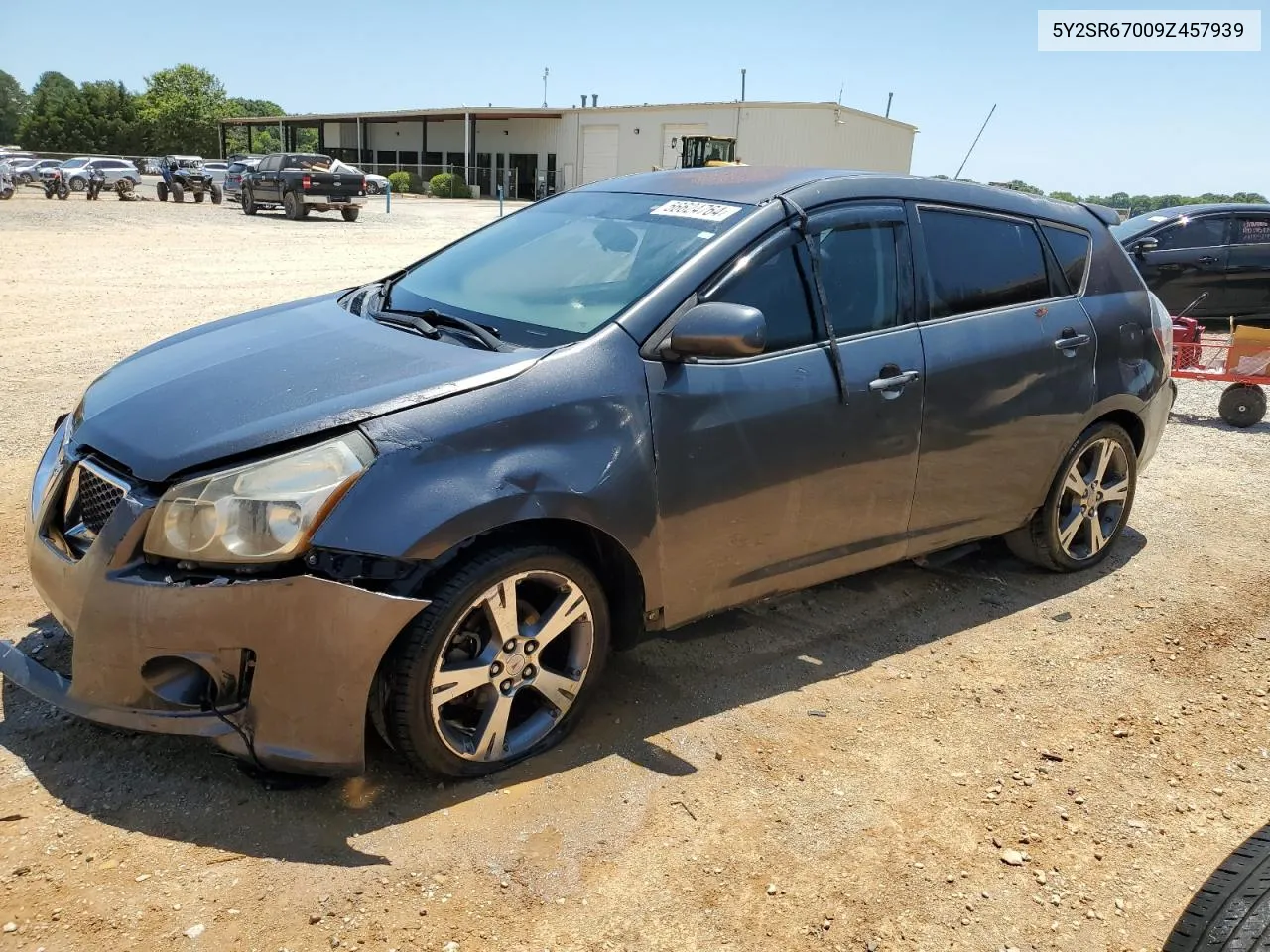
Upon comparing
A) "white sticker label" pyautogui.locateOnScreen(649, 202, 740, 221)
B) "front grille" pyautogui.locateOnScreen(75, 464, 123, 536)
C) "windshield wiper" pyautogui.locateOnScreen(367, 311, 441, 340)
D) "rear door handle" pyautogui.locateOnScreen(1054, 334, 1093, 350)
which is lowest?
"front grille" pyautogui.locateOnScreen(75, 464, 123, 536)

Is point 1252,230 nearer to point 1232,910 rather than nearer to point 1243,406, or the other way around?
point 1243,406

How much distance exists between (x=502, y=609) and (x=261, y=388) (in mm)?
962

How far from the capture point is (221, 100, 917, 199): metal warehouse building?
40.2 m

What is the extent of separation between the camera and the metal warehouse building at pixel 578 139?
4025 cm

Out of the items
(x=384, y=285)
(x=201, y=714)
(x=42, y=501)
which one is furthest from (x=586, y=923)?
(x=384, y=285)

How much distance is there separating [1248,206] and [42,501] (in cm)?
1329

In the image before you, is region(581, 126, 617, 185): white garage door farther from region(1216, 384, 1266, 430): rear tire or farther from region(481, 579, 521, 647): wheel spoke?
region(481, 579, 521, 647): wheel spoke

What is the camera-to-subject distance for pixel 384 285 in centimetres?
412

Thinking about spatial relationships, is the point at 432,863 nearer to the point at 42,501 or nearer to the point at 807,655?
the point at 42,501

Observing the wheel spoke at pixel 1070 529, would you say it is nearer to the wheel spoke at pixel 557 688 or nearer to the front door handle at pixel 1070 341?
the front door handle at pixel 1070 341

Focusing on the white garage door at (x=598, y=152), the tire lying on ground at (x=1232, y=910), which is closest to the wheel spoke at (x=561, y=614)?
the tire lying on ground at (x=1232, y=910)

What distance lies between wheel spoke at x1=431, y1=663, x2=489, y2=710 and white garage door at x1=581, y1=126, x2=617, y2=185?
45394 millimetres

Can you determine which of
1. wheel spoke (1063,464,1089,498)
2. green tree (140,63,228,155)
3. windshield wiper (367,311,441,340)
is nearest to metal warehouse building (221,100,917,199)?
green tree (140,63,228,155)

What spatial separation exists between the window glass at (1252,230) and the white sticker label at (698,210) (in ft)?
35.7
